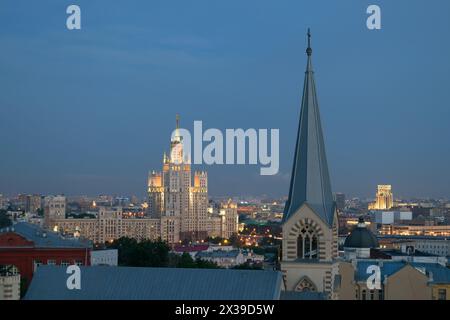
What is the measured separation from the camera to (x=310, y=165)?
3253 centimetres

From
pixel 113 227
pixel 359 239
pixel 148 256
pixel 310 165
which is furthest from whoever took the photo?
pixel 113 227

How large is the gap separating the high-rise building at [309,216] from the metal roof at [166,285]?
2970 mm

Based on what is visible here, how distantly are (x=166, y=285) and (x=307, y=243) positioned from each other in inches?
253

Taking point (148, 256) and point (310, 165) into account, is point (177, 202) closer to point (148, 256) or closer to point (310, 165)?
point (148, 256)

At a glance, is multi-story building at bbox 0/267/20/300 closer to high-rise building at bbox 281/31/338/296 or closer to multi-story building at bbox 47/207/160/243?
high-rise building at bbox 281/31/338/296

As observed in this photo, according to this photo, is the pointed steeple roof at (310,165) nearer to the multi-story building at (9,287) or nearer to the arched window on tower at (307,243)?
the arched window on tower at (307,243)

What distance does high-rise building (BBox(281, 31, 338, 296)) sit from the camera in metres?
31.4

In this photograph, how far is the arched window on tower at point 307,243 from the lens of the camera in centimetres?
3181

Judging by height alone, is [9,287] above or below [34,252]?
above

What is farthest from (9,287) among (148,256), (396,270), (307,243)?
(148,256)

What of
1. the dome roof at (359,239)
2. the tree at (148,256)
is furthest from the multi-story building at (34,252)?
the dome roof at (359,239)

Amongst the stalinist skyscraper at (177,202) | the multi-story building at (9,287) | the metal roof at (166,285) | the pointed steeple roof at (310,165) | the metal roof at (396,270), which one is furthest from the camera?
the stalinist skyscraper at (177,202)
